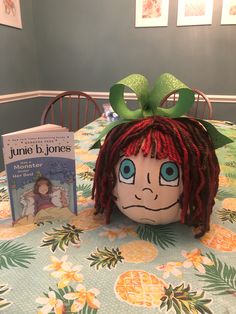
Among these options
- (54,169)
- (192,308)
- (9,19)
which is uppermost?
(9,19)

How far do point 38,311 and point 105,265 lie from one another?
0.39ft

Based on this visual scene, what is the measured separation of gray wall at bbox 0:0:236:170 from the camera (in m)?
2.20

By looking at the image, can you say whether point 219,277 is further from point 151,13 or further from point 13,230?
point 151,13

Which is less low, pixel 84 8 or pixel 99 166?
pixel 84 8

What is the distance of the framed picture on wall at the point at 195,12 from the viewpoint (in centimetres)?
213

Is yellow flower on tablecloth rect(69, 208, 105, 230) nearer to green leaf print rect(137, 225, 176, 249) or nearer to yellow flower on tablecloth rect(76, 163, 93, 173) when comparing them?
green leaf print rect(137, 225, 176, 249)

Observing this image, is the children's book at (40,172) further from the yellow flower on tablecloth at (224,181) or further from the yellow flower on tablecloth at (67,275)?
the yellow flower on tablecloth at (224,181)

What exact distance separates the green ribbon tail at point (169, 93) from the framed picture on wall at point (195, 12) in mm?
2045

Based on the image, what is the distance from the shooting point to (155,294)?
14.1 inches

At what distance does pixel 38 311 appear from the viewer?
1.09 ft

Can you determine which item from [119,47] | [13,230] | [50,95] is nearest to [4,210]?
[13,230]

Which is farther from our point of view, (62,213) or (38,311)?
(62,213)

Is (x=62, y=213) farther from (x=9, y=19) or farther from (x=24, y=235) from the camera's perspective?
(x=9, y=19)

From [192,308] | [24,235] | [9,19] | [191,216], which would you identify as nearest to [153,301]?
[192,308]
